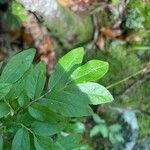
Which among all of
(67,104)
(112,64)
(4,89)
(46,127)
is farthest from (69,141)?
(112,64)

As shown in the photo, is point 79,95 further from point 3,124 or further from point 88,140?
point 88,140

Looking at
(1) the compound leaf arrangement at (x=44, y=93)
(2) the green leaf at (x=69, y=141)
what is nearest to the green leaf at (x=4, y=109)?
(1) the compound leaf arrangement at (x=44, y=93)

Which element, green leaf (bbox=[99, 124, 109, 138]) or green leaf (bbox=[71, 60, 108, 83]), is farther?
green leaf (bbox=[99, 124, 109, 138])

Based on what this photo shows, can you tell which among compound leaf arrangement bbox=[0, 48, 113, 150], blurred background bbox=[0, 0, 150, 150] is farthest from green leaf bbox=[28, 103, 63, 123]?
blurred background bbox=[0, 0, 150, 150]

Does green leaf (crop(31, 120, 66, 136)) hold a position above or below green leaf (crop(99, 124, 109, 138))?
above

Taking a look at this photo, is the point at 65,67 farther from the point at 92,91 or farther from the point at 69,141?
the point at 69,141

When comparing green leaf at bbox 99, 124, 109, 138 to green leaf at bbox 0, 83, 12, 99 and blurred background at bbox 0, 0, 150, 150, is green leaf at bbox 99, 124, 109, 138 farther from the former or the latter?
green leaf at bbox 0, 83, 12, 99

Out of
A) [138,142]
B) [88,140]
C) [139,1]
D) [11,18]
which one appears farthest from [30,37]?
[139,1]
